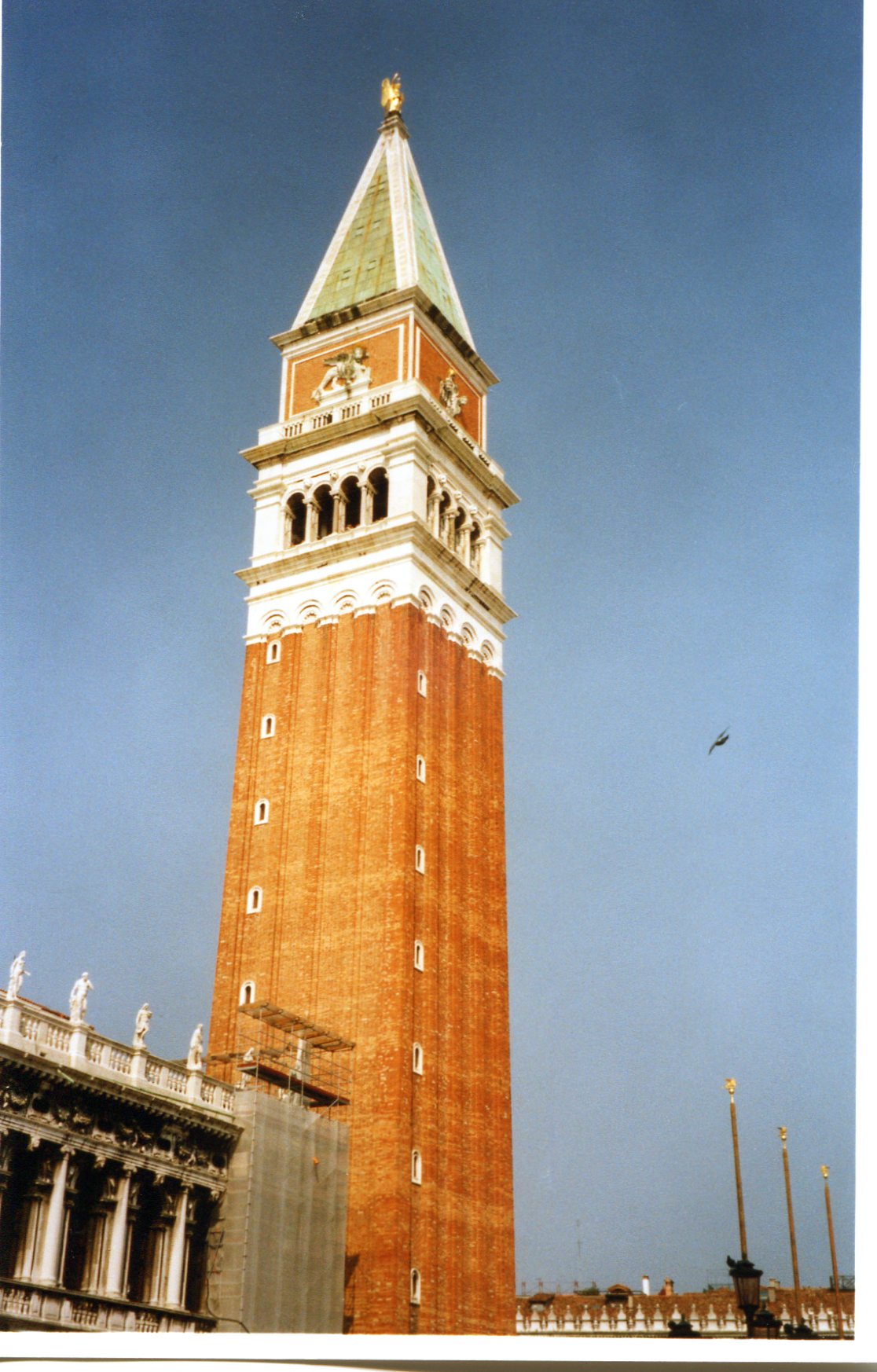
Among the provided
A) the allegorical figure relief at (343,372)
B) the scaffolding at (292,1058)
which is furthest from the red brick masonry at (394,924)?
the allegorical figure relief at (343,372)

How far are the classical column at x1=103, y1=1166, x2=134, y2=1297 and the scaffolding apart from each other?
598 centimetres

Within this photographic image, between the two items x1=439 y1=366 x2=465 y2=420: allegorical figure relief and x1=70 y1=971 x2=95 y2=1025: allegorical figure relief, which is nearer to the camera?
x1=70 y1=971 x2=95 y2=1025: allegorical figure relief

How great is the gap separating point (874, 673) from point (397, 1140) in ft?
56.7

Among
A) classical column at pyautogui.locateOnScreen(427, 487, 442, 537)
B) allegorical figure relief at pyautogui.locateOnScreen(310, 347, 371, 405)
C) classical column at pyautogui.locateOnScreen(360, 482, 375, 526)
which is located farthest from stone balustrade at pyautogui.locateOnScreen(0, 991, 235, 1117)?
allegorical figure relief at pyautogui.locateOnScreen(310, 347, 371, 405)

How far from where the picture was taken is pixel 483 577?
161 feet

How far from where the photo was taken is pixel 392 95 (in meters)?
41.5

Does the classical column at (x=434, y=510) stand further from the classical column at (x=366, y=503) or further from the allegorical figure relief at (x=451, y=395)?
the allegorical figure relief at (x=451, y=395)

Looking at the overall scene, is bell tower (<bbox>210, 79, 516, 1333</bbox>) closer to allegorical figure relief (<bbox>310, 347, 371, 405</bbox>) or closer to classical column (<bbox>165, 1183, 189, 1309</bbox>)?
allegorical figure relief (<bbox>310, 347, 371, 405</bbox>)

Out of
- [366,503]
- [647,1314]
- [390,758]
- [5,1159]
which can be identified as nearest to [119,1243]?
[5,1159]

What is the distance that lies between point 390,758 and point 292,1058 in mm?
8481

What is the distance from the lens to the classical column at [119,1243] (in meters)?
27.8

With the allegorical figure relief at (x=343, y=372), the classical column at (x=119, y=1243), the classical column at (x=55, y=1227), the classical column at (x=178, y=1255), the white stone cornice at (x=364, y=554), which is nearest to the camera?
the classical column at (x=55, y=1227)

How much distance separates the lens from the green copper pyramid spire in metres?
49.8

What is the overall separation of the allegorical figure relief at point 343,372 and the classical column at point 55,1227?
28.0 meters
